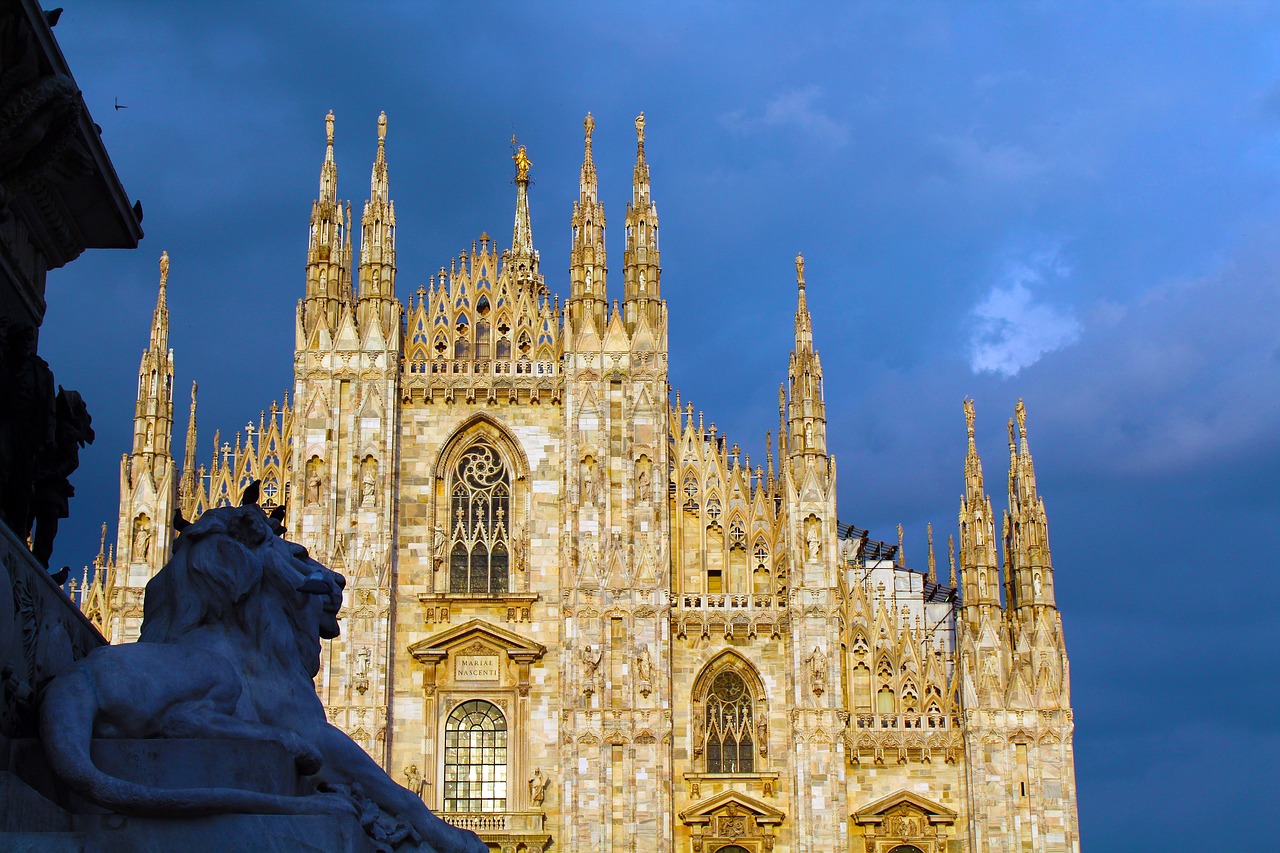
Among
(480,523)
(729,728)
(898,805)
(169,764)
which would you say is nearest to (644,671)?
(729,728)

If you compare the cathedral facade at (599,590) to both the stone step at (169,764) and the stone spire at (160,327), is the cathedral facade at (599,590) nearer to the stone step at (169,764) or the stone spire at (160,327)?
the stone spire at (160,327)

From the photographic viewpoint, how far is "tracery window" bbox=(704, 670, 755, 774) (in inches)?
1334

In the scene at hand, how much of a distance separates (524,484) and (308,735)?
27.4 m

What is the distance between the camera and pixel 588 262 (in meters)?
36.1

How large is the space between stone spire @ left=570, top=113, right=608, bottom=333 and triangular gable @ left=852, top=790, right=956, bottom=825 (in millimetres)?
11564

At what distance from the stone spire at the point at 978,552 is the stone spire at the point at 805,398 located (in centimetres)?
349

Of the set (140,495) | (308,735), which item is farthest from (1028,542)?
(308,735)

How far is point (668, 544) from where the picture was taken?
34.3 metres

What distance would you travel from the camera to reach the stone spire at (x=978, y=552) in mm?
34719

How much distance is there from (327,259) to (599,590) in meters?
9.61

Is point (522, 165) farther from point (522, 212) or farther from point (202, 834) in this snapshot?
point (202, 834)

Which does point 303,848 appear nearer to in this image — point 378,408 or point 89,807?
point 89,807

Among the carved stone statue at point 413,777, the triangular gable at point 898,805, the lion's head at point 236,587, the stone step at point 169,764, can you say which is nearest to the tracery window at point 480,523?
the carved stone statue at point 413,777

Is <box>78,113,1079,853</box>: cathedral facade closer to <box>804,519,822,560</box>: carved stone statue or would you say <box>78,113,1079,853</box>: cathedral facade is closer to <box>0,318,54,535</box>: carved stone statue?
<box>804,519,822,560</box>: carved stone statue
